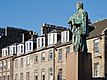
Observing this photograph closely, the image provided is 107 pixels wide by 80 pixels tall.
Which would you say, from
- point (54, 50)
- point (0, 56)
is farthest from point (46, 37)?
point (0, 56)

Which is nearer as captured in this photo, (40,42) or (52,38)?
(52,38)

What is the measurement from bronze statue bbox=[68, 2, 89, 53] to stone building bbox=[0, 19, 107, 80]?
67.2 ft

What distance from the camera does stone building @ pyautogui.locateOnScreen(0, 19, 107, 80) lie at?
5097 cm

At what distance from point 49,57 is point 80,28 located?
3569 cm

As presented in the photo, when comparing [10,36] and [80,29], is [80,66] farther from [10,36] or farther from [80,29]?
[10,36]

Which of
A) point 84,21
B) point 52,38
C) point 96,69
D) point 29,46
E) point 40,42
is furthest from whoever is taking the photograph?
point 29,46

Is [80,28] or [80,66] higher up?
[80,28]

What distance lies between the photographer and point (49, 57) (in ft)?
202

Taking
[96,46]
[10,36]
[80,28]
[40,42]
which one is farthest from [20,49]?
[80,28]

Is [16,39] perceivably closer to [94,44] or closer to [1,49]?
[1,49]

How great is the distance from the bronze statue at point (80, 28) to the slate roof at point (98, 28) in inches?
977

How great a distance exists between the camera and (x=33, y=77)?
2591 inches

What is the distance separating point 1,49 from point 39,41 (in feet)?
53.5

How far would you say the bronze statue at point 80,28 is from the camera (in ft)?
85.3
